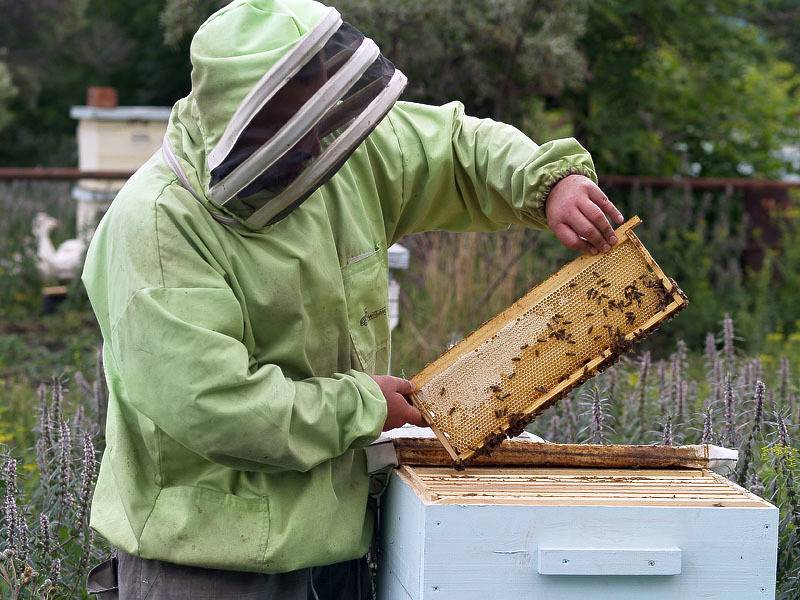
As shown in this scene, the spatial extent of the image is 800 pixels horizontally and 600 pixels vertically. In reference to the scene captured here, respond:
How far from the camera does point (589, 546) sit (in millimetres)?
2180

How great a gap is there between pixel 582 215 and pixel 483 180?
0.38 meters

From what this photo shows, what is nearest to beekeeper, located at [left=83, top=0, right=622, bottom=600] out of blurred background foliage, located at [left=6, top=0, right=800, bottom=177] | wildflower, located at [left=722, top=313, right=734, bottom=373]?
wildflower, located at [left=722, top=313, right=734, bottom=373]

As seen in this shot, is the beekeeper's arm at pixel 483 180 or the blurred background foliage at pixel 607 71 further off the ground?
the beekeeper's arm at pixel 483 180

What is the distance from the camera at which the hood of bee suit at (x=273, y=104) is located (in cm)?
214

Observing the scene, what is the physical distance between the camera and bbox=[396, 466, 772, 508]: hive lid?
86.1 inches

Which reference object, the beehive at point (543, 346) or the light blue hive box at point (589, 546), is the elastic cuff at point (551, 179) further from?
the light blue hive box at point (589, 546)

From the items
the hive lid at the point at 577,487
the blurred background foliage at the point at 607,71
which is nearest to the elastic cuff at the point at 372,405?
the hive lid at the point at 577,487

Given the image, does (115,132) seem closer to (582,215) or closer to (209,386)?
(582,215)

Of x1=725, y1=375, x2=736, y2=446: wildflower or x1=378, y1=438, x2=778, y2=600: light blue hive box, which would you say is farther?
x1=725, y1=375, x2=736, y2=446: wildflower

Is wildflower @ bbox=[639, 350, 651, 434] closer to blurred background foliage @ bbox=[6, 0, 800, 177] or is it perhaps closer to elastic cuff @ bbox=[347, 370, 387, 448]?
elastic cuff @ bbox=[347, 370, 387, 448]

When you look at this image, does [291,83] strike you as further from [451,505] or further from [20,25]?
[20,25]

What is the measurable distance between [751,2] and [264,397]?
8705 mm

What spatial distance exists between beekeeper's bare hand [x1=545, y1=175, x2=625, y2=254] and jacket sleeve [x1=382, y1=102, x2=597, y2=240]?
0.05 metres

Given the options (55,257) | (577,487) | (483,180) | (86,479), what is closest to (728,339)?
(483,180)
